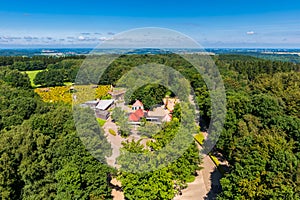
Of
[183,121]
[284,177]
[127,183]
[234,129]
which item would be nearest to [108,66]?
[183,121]

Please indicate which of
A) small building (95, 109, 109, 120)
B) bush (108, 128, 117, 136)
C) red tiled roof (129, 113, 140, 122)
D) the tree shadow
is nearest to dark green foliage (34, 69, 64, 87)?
small building (95, 109, 109, 120)

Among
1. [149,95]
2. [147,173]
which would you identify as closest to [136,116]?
[149,95]

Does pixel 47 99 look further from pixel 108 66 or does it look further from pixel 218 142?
pixel 218 142

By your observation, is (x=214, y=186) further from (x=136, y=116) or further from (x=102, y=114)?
(x=102, y=114)

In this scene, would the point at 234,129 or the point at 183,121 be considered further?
the point at 183,121

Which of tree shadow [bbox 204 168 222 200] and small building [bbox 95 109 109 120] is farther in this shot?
small building [bbox 95 109 109 120]

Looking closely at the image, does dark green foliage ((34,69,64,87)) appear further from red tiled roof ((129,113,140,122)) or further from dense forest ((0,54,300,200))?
dense forest ((0,54,300,200))

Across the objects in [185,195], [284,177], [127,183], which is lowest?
[185,195]

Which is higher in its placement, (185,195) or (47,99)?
(47,99)

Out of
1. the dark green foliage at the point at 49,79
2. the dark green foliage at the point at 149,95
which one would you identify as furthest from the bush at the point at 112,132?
the dark green foliage at the point at 49,79
